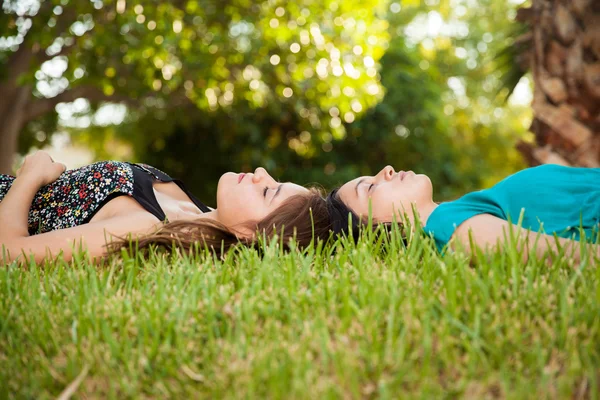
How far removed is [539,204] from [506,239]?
74 cm

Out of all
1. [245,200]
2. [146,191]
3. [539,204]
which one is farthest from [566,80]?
[146,191]

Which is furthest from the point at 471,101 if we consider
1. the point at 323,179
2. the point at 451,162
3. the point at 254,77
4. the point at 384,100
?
the point at 254,77

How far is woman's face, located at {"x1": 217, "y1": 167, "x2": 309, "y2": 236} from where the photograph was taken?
9.96 feet

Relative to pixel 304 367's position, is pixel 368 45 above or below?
above

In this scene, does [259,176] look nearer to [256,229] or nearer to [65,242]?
[256,229]

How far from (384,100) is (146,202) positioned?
9.97 meters

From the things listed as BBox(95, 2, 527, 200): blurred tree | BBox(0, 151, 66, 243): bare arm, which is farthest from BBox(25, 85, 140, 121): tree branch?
BBox(0, 151, 66, 243): bare arm

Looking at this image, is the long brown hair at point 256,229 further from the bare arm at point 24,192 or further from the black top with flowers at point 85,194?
the bare arm at point 24,192

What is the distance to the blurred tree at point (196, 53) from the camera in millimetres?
7344

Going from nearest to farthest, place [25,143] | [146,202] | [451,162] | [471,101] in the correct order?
[146,202] → [25,143] → [451,162] → [471,101]

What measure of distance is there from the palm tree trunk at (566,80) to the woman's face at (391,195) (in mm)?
2144

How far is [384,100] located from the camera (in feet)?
41.5

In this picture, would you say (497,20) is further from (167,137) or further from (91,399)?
(91,399)

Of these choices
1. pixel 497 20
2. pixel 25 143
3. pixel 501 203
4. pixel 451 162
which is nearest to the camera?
pixel 501 203
